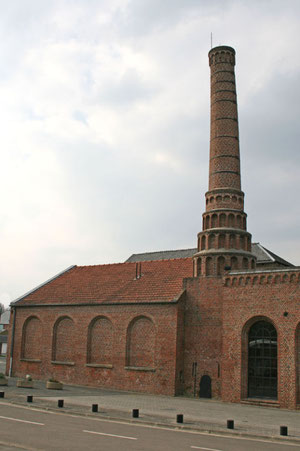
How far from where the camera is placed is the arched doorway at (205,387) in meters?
27.9

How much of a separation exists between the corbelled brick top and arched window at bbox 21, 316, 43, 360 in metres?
1.60

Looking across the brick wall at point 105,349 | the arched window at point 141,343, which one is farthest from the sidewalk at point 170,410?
the arched window at point 141,343

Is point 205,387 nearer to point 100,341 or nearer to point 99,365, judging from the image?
point 99,365

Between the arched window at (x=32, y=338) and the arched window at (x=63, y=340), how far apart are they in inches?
60.9

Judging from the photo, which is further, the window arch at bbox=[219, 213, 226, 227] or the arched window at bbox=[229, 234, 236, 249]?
the window arch at bbox=[219, 213, 226, 227]

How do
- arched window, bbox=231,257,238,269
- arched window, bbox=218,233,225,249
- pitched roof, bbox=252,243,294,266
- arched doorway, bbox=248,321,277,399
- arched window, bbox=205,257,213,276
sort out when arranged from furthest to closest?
pitched roof, bbox=252,243,294,266, arched window, bbox=218,233,225,249, arched window, bbox=205,257,213,276, arched window, bbox=231,257,238,269, arched doorway, bbox=248,321,277,399

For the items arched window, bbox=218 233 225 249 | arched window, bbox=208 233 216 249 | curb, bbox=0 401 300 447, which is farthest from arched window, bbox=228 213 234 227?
curb, bbox=0 401 300 447

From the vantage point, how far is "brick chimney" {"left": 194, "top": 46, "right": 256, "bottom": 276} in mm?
29828

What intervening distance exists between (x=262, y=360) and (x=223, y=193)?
415 inches

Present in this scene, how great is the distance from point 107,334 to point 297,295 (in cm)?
1338

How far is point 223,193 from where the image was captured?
30.9 metres

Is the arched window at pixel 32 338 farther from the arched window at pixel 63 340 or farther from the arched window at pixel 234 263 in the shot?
the arched window at pixel 234 263

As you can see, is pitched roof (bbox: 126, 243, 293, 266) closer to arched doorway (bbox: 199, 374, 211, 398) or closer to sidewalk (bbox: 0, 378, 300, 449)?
arched doorway (bbox: 199, 374, 211, 398)

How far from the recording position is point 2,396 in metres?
Answer: 22.4
